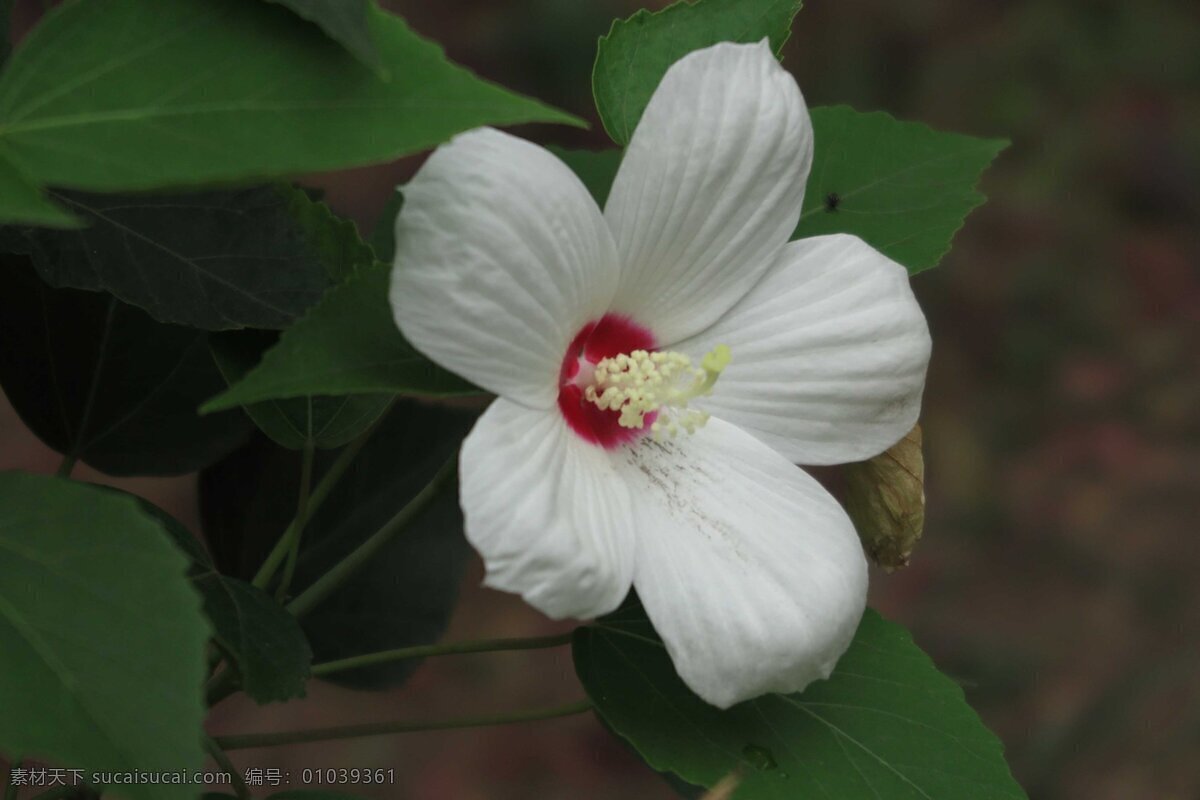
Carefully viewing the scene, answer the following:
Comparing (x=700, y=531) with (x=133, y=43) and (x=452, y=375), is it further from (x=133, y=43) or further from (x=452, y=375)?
(x=133, y=43)

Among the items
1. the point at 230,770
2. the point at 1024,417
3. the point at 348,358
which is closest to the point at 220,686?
the point at 230,770

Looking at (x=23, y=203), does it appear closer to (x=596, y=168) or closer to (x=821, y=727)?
(x=596, y=168)

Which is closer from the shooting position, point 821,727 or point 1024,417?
point 821,727

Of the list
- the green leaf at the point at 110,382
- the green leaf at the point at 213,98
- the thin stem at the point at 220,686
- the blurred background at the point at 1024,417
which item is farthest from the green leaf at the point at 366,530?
the blurred background at the point at 1024,417

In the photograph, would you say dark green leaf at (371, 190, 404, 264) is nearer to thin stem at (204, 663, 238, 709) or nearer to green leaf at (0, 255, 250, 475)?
green leaf at (0, 255, 250, 475)

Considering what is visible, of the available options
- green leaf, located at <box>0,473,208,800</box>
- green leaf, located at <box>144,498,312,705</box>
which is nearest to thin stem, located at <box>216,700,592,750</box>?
green leaf, located at <box>144,498,312,705</box>
